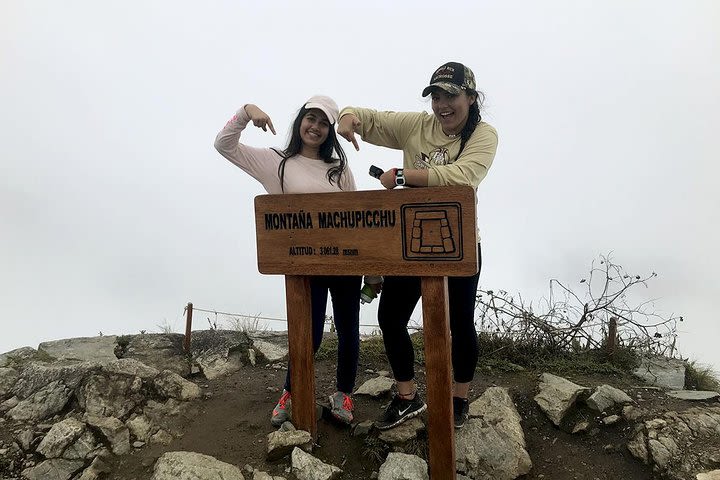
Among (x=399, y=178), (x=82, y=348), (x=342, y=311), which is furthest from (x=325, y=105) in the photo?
(x=82, y=348)

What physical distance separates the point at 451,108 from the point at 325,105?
2.90 feet

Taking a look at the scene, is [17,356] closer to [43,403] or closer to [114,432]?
[43,403]

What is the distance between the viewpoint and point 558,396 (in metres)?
3.95

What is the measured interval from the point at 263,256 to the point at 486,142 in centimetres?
165

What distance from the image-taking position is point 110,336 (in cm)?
556

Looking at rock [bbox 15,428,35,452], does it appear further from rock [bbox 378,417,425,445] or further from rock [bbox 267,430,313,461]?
rock [bbox 378,417,425,445]

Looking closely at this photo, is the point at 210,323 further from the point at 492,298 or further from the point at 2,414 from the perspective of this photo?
the point at 492,298

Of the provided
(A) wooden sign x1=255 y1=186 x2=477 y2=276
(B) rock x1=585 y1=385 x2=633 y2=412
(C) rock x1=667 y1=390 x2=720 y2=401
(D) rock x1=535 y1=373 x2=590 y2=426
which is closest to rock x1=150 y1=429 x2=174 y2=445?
(A) wooden sign x1=255 y1=186 x2=477 y2=276

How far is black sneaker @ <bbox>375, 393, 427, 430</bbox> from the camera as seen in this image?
3475 mm

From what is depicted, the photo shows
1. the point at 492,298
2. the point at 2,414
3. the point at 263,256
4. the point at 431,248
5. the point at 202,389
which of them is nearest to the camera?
the point at 431,248

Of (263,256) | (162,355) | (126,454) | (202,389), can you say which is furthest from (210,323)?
(263,256)

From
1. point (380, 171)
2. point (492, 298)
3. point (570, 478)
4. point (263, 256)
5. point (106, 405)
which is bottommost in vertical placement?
point (570, 478)

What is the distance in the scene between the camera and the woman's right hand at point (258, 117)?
3125 millimetres

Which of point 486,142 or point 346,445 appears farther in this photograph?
point 346,445
